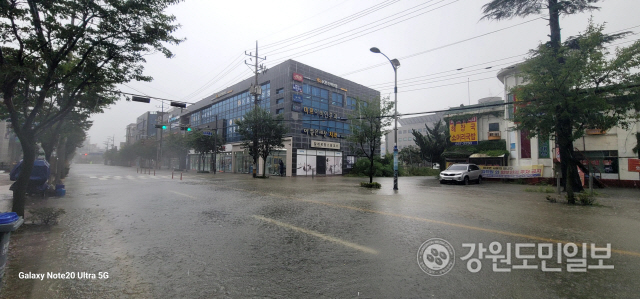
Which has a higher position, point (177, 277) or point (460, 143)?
point (460, 143)

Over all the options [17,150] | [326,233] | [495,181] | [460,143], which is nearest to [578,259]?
[326,233]

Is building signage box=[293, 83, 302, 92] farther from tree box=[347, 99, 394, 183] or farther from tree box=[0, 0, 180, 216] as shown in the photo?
tree box=[0, 0, 180, 216]

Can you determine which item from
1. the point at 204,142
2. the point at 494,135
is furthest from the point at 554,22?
the point at 204,142

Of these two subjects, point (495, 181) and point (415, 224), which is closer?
point (415, 224)

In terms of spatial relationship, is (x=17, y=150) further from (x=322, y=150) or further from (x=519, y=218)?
(x=519, y=218)

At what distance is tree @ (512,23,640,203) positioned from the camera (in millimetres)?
10195

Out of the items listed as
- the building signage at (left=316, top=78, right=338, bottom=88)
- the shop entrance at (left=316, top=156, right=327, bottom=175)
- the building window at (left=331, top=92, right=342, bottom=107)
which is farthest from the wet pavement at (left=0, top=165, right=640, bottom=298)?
the building window at (left=331, top=92, right=342, bottom=107)

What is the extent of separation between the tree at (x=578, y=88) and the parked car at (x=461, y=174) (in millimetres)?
9218

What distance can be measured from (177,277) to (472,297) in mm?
3554

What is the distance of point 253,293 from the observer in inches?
120

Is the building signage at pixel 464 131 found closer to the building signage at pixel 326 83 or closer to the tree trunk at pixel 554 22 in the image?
the tree trunk at pixel 554 22

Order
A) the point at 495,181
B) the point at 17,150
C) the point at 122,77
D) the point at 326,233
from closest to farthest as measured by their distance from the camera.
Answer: the point at 326,233
the point at 122,77
the point at 495,181
the point at 17,150

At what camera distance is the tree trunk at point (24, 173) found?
6512mm

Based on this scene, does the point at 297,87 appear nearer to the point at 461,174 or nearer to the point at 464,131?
the point at 464,131
